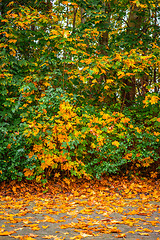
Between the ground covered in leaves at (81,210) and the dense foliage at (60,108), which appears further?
→ the dense foliage at (60,108)

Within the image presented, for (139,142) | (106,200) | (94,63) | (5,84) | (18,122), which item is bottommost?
(106,200)

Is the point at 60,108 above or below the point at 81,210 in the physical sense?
above

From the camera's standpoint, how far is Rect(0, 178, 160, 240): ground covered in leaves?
3.28 meters

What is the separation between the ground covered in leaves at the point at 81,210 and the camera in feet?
10.8

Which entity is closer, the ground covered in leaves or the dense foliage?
the ground covered in leaves

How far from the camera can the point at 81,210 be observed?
15.1 feet

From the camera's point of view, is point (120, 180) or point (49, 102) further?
point (120, 180)

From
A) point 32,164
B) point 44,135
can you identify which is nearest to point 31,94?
point 44,135

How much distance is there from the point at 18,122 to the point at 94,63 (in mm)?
2341

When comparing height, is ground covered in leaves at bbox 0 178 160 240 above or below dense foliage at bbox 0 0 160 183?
below

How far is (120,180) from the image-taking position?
7570mm

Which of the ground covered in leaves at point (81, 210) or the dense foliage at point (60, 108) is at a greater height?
the dense foliage at point (60, 108)

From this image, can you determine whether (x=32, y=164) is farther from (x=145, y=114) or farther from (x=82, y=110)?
(x=145, y=114)

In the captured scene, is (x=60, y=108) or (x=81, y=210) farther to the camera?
(x=60, y=108)
